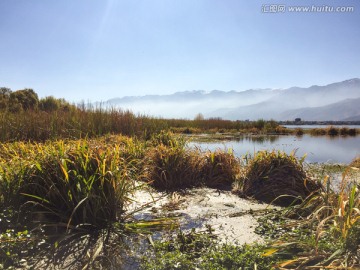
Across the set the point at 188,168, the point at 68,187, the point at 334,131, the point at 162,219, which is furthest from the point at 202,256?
the point at 334,131

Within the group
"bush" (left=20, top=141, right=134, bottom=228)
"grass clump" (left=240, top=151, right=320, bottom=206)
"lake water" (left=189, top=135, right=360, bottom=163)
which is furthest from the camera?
"lake water" (left=189, top=135, right=360, bottom=163)

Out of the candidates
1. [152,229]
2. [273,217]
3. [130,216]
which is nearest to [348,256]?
[273,217]

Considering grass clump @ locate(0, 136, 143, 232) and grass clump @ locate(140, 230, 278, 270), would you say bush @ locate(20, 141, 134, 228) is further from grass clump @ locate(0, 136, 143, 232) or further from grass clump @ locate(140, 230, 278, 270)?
grass clump @ locate(140, 230, 278, 270)

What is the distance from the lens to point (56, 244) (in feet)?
8.61

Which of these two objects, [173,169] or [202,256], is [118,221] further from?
[173,169]

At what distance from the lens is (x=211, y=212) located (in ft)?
13.2

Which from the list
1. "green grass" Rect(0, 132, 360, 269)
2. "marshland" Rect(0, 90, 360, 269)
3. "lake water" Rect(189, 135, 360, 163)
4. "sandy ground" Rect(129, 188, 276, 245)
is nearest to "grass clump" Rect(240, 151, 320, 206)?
"marshland" Rect(0, 90, 360, 269)

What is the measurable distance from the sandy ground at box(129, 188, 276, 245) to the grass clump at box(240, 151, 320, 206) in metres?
0.41

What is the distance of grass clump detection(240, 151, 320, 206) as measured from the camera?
16.8 feet

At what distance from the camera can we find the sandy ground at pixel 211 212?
3.31 m

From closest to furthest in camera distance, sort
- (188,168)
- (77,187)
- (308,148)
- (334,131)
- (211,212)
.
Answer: (77,187), (211,212), (188,168), (308,148), (334,131)

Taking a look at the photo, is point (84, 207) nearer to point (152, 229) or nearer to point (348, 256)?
point (152, 229)

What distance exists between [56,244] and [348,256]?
8.15ft

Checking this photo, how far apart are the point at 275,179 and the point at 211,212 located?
1871 millimetres
